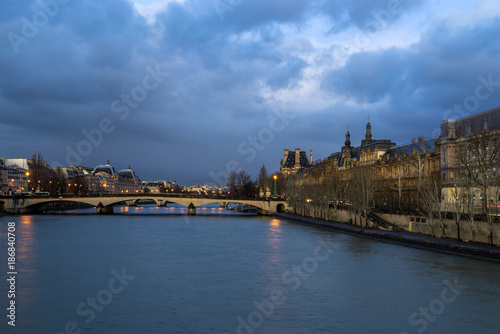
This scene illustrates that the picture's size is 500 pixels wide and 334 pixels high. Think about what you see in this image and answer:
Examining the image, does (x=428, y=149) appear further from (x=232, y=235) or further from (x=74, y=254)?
(x=74, y=254)

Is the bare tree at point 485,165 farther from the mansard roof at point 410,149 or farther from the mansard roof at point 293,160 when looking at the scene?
the mansard roof at point 293,160

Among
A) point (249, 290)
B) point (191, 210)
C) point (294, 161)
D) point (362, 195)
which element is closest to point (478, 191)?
point (362, 195)

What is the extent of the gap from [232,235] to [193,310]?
35.1m

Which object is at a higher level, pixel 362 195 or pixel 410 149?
pixel 410 149

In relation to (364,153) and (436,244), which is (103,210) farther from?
(436,244)

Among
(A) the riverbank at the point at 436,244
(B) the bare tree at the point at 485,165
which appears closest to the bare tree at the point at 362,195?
(A) the riverbank at the point at 436,244

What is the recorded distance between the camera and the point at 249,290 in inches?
1053

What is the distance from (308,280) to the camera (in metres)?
29.5

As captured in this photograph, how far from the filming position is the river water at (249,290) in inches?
812

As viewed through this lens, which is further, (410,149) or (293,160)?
(293,160)

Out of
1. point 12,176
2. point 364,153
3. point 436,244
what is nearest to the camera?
point 436,244

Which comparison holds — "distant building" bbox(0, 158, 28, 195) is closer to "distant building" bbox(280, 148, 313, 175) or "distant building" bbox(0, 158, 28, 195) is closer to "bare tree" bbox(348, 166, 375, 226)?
"distant building" bbox(280, 148, 313, 175)

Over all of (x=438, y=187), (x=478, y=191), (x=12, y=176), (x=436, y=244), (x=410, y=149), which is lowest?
(x=436, y=244)

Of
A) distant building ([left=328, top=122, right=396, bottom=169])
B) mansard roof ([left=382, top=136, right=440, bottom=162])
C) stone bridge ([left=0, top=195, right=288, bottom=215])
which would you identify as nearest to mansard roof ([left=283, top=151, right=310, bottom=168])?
distant building ([left=328, top=122, right=396, bottom=169])
